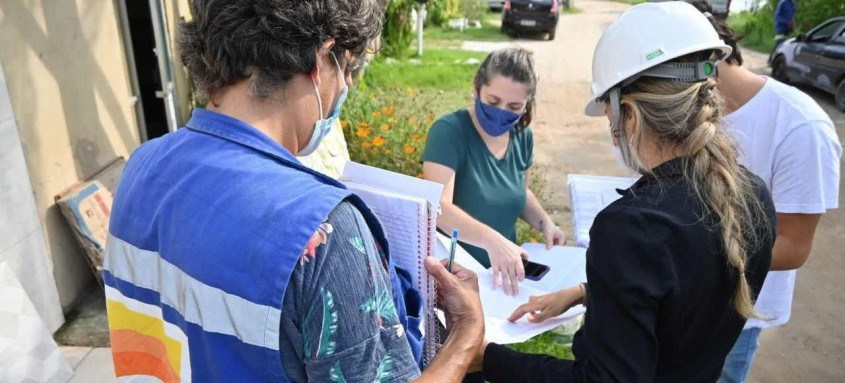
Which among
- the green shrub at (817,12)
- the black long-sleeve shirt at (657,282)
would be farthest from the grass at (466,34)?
the black long-sleeve shirt at (657,282)

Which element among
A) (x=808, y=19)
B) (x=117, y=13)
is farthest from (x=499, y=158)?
(x=808, y=19)

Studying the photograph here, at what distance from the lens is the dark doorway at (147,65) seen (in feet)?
16.7

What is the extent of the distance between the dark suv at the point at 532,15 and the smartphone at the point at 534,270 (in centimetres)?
1560

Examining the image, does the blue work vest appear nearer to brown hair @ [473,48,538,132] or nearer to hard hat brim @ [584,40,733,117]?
hard hat brim @ [584,40,733,117]

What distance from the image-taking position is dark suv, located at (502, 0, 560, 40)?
16938mm

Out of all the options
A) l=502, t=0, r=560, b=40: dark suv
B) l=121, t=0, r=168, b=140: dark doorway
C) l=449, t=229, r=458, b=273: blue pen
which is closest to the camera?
l=449, t=229, r=458, b=273: blue pen

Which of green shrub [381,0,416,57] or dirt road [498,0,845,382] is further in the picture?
green shrub [381,0,416,57]

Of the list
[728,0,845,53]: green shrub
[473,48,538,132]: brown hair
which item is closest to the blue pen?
[473,48,538,132]: brown hair

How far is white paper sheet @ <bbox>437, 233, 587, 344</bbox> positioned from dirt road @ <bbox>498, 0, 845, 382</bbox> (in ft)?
6.56

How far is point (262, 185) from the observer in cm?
101

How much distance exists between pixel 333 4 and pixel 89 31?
329 cm

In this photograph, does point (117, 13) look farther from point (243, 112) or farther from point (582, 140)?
Result: point (582, 140)

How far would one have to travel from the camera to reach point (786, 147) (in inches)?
72.9

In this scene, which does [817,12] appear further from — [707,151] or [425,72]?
[707,151]
